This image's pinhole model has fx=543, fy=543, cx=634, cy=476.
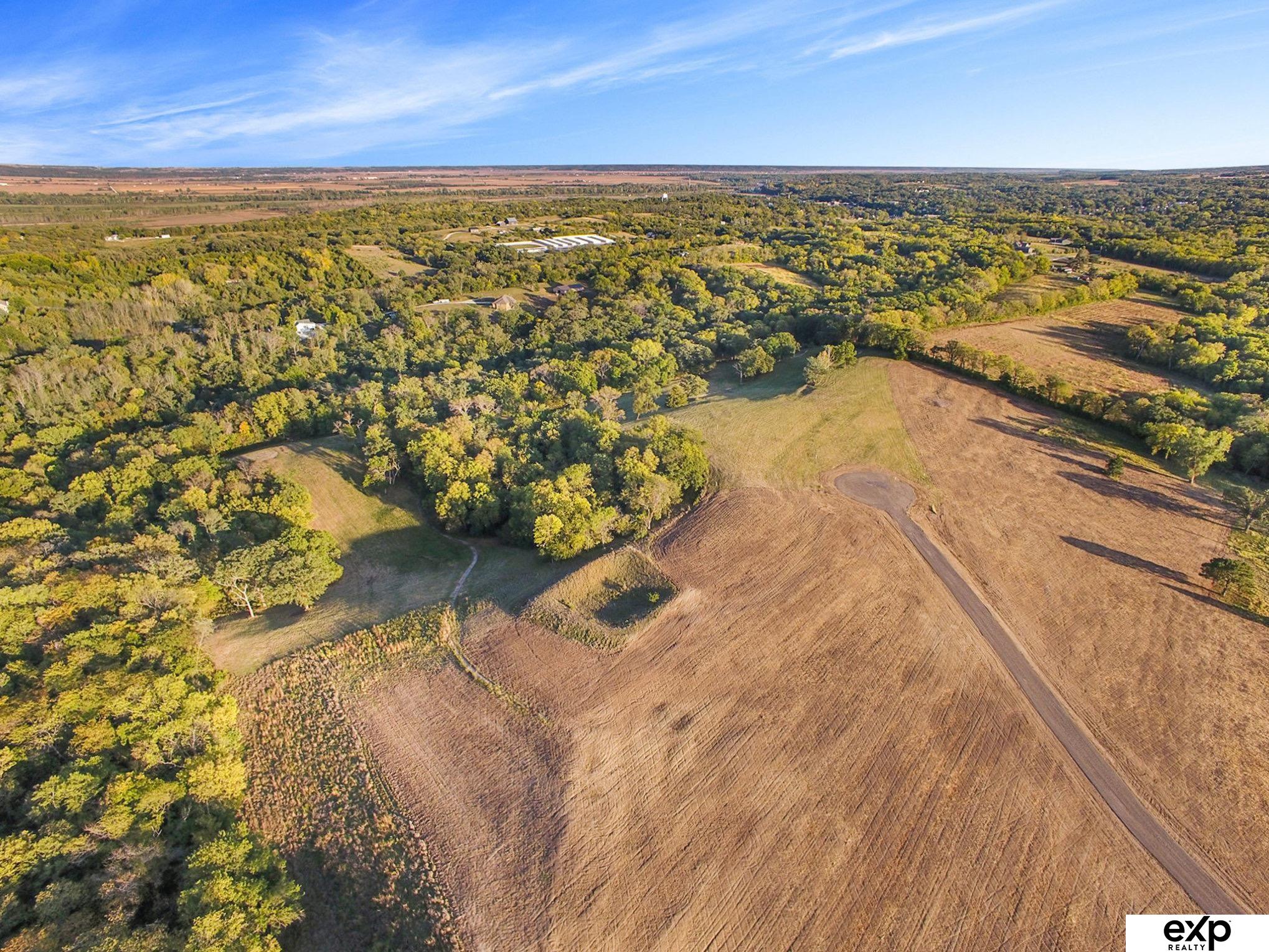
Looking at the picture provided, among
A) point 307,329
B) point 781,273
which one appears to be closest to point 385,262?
point 307,329

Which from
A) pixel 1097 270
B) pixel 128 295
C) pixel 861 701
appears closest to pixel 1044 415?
pixel 861 701

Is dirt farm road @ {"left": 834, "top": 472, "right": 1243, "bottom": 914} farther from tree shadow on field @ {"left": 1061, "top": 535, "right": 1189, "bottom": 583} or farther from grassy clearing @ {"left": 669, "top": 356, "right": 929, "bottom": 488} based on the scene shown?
tree shadow on field @ {"left": 1061, "top": 535, "right": 1189, "bottom": 583}

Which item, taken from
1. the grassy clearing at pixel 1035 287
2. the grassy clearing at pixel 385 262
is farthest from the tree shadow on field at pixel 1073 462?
the grassy clearing at pixel 385 262

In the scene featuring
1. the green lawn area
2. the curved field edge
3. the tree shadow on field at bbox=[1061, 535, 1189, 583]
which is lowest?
the curved field edge

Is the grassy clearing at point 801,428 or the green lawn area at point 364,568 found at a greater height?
the grassy clearing at point 801,428

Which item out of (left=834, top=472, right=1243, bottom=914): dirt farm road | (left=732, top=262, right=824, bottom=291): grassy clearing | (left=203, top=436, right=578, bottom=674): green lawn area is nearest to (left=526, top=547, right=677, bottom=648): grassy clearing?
(left=203, top=436, right=578, bottom=674): green lawn area

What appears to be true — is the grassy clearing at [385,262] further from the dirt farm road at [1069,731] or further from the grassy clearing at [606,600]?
the dirt farm road at [1069,731]
